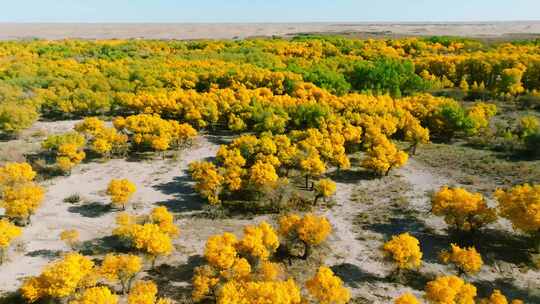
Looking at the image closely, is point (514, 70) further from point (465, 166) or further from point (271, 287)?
point (271, 287)

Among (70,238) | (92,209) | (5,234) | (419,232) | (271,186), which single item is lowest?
(419,232)

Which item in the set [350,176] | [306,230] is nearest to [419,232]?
[306,230]

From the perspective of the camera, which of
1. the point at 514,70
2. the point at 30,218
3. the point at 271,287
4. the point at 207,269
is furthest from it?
the point at 514,70

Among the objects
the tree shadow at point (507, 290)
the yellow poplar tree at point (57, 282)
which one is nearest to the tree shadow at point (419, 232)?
the tree shadow at point (507, 290)

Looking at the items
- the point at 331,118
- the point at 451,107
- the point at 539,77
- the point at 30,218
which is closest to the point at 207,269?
the point at 30,218

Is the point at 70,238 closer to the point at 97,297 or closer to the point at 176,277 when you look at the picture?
the point at 176,277

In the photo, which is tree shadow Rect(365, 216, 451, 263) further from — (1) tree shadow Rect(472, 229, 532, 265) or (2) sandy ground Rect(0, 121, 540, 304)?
(1) tree shadow Rect(472, 229, 532, 265)
